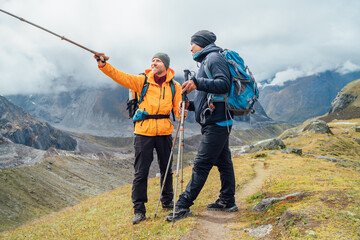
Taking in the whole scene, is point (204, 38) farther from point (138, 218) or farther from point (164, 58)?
point (138, 218)

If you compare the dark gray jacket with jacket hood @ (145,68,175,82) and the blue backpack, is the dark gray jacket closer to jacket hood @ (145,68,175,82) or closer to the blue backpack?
the blue backpack

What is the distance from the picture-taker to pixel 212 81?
20.3 feet

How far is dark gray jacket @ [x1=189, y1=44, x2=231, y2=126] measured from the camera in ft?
20.3

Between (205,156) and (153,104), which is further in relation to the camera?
(153,104)

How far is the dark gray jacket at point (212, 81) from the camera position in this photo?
244 inches

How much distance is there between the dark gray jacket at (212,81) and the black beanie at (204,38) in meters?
0.25

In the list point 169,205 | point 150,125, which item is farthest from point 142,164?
point 169,205

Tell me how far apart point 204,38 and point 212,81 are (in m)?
1.75

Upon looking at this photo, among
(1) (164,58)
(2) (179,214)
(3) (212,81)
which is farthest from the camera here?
(1) (164,58)

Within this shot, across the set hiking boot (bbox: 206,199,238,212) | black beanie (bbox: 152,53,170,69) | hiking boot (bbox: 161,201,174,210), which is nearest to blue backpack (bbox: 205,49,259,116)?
black beanie (bbox: 152,53,170,69)

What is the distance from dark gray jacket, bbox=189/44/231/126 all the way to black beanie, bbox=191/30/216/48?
25 centimetres

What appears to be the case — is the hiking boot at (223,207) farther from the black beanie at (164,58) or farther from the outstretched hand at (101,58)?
the outstretched hand at (101,58)

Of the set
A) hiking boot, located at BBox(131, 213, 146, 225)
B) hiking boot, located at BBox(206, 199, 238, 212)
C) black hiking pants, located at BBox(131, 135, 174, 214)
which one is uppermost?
black hiking pants, located at BBox(131, 135, 174, 214)

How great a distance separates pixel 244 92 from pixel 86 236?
6579 mm
